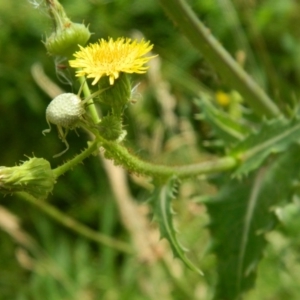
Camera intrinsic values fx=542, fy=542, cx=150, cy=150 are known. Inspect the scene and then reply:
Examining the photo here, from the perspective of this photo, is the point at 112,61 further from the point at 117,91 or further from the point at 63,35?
the point at 63,35

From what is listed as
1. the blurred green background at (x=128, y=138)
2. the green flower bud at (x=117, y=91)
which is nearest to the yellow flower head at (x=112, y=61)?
the green flower bud at (x=117, y=91)

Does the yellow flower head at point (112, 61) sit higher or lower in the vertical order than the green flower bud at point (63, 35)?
lower

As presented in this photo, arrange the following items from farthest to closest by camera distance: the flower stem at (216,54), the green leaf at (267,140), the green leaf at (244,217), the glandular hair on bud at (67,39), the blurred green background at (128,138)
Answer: the blurred green background at (128,138)
the green leaf at (244,217)
the green leaf at (267,140)
the flower stem at (216,54)
the glandular hair on bud at (67,39)

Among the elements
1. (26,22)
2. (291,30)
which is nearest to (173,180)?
(26,22)

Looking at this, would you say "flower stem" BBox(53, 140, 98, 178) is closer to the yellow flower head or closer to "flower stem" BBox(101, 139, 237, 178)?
"flower stem" BBox(101, 139, 237, 178)

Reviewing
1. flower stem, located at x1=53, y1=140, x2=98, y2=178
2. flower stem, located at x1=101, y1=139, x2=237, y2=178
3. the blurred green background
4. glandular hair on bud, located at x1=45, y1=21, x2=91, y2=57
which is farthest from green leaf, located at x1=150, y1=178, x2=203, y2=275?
the blurred green background

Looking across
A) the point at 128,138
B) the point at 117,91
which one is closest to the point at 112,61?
the point at 117,91

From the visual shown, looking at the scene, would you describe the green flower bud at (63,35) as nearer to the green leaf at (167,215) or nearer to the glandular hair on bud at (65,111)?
the glandular hair on bud at (65,111)

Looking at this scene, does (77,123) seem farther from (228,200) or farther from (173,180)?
(228,200)
